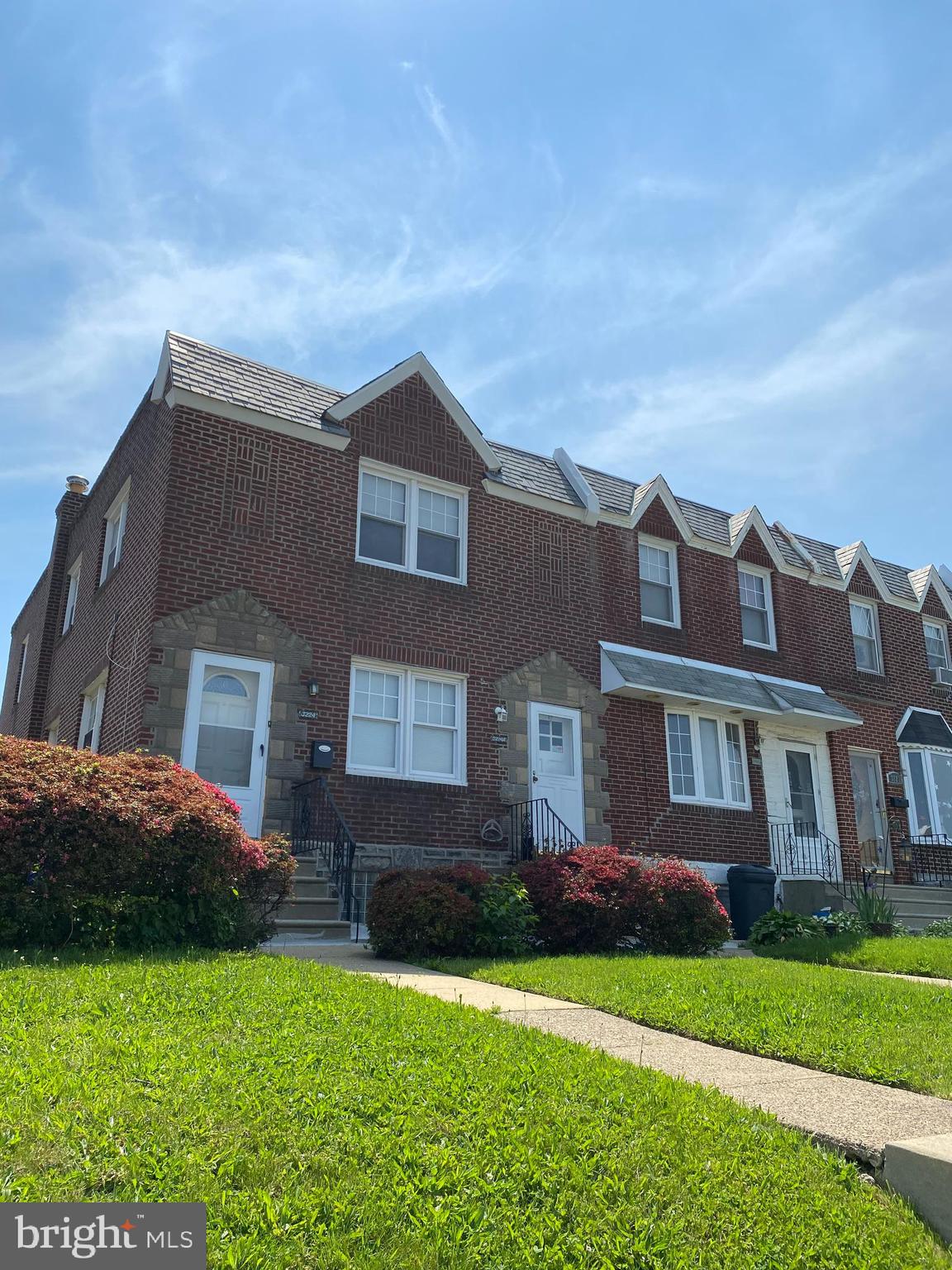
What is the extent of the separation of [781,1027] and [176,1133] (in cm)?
418

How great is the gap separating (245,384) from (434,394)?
3.23 m

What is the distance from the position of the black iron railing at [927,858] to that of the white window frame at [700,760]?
4674 millimetres

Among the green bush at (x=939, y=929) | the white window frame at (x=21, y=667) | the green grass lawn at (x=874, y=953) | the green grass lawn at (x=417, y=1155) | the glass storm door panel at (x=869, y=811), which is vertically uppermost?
the white window frame at (x=21, y=667)

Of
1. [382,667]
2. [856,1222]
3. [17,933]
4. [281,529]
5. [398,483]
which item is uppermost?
[398,483]

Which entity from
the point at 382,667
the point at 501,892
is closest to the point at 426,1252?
the point at 501,892

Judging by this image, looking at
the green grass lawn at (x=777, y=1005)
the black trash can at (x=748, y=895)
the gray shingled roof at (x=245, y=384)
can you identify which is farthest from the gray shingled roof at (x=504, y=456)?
the green grass lawn at (x=777, y=1005)

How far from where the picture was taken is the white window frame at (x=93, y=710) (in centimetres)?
1511

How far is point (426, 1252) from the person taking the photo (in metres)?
3.19

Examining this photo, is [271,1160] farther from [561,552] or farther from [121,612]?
[561,552]

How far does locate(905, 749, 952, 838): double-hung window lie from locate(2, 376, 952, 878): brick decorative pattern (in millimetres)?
714

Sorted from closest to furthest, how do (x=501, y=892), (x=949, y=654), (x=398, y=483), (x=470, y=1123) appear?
1. (x=470, y=1123)
2. (x=501, y=892)
3. (x=398, y=483)
4. (x=949, y=654)

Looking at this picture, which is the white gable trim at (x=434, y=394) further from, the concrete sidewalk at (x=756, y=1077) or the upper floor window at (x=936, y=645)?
the upper floor window at (x=936, y=645)

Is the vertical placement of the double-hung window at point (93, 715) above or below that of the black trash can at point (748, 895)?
above

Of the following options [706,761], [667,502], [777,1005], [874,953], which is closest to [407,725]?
[706,761]
